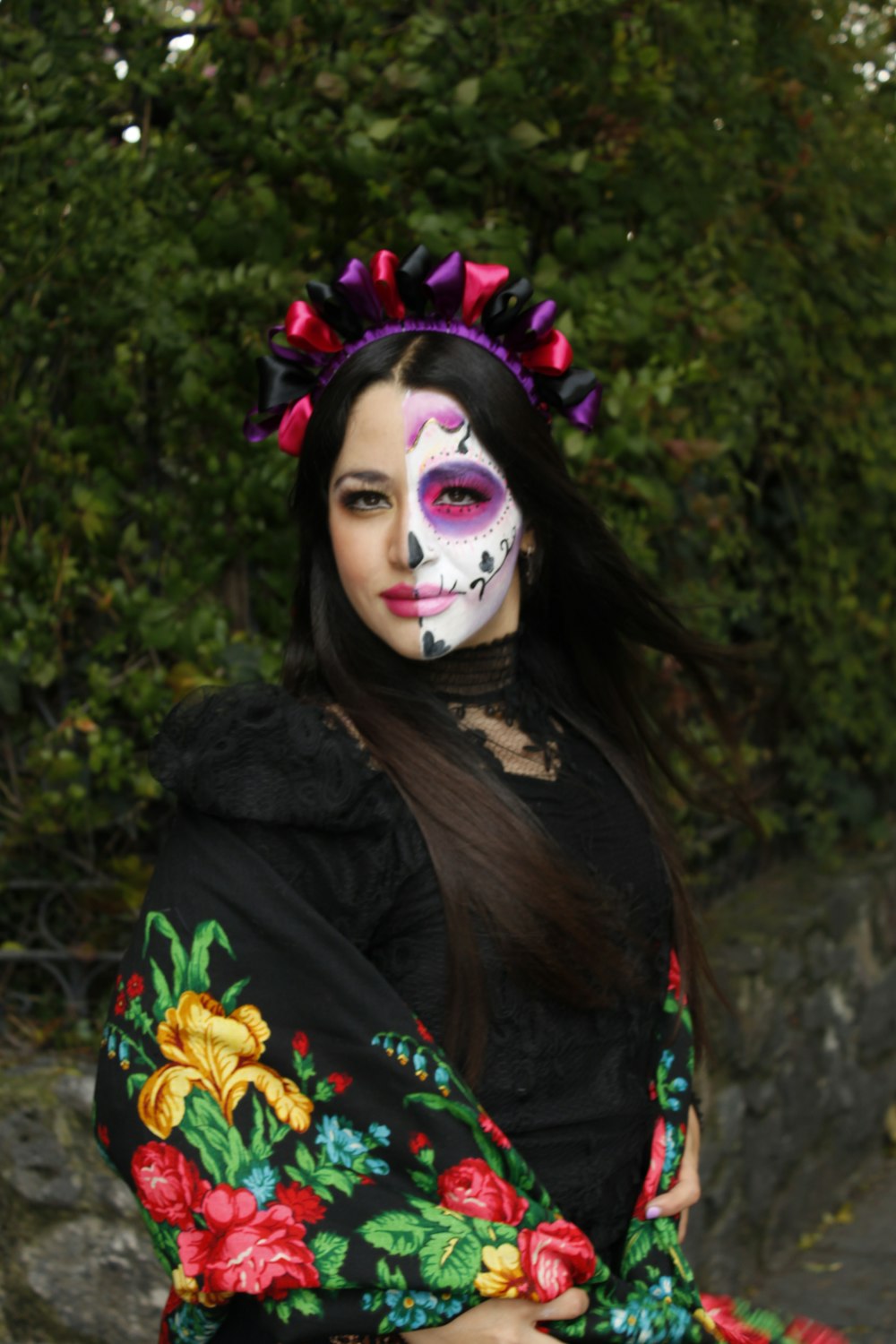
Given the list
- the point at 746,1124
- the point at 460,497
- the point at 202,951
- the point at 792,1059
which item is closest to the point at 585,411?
the point at 460,497

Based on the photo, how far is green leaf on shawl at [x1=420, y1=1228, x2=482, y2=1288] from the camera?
1.36 metres

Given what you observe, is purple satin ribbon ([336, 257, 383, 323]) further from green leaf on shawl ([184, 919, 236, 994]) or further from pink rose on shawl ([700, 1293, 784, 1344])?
pink rose on shawl ([700, 1293, 784, 1344])

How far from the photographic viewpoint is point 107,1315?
2432 millimetres

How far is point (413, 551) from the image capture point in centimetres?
163

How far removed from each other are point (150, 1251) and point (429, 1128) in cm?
123

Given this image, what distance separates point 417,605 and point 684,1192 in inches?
31.3

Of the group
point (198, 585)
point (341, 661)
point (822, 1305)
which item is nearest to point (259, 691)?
point (341, 661)

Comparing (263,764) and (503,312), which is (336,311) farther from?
(263,764)

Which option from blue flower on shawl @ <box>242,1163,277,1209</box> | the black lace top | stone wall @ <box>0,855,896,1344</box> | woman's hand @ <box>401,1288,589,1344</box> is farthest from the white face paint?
stone wall @ <box>0,855,896,1344</box>

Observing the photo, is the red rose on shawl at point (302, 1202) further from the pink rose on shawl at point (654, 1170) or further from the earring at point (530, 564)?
the earring at point (530, 564)

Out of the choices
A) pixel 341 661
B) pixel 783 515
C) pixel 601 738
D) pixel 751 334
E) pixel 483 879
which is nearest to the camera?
pixel 483 879

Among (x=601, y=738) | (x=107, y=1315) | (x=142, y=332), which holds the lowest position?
(x=107, y=1315)

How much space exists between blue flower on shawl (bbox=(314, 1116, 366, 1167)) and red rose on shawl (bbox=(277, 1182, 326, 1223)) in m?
0.04

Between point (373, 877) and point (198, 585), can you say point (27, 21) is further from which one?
point (373, 877)
